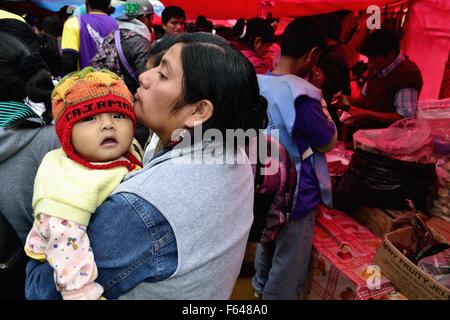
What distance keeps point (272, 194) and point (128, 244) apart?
1236mm

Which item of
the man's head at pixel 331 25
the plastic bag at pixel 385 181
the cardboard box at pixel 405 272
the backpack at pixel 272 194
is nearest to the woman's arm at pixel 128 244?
the backpack at pixel 272 194

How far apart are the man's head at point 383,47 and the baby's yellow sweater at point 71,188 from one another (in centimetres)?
274

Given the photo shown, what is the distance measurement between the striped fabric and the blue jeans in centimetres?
172

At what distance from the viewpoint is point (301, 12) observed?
3662 mm

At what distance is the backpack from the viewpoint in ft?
6.35

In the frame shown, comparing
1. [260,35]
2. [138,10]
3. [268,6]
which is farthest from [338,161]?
[138,10]

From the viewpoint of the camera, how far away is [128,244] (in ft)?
3.04

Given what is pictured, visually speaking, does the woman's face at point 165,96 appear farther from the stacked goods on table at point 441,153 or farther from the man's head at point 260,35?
the man's head at point 260,35

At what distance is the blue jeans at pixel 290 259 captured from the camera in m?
2.45

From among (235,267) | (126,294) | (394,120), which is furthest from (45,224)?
(394,120)

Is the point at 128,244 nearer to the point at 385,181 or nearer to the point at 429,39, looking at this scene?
the point at 385,181

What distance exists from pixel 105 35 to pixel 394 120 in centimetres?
256

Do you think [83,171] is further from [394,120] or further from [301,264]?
[394,120]

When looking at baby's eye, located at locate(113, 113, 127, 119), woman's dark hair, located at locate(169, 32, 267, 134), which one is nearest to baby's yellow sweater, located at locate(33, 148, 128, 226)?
baby's eye, located at locate(113, 113, 127, 119)
